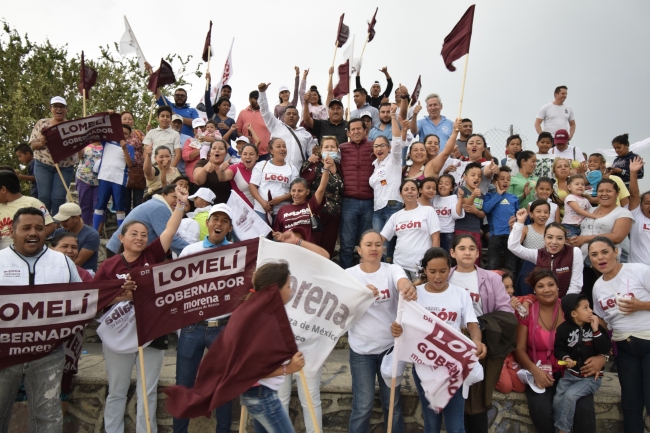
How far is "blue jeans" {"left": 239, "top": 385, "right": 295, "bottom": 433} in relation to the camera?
12.4 ft

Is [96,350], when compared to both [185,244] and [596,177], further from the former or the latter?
[596,177]

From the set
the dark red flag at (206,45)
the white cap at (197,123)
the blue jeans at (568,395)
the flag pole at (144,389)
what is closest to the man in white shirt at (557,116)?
the blue jeans at (568,395)

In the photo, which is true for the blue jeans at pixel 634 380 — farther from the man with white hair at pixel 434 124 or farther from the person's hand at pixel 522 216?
the man with white hair at pixel 434 124

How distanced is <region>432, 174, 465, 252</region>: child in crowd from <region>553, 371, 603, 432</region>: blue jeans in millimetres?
2425

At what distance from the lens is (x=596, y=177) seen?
26.7 ft

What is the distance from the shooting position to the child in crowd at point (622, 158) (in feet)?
28.5

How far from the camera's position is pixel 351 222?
25.0 feet

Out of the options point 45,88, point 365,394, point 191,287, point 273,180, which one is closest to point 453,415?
point 365,394

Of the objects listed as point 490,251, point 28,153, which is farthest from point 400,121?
point 28,153

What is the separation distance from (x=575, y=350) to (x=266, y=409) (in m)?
3.17

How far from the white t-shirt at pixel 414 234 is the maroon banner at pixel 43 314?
3365mm

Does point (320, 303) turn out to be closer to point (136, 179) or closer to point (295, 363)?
point (295, 363)

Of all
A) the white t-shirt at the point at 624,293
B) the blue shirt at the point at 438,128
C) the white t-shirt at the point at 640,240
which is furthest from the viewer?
the blue shirt at the point at 438,128

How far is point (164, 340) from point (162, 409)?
3.42 feet
